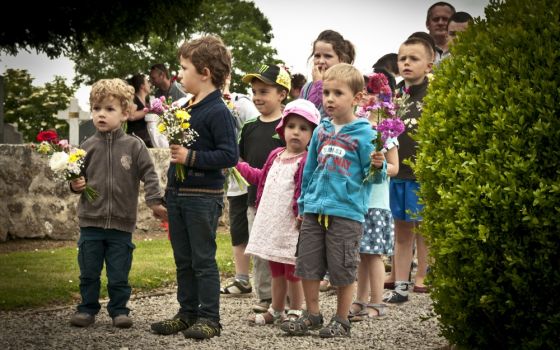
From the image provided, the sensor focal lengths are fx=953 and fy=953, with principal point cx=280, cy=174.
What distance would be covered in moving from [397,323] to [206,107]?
2.12 m

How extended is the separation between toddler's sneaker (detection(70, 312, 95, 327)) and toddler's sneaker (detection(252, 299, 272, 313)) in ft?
4.17

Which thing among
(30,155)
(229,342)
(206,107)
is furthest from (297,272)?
(30,155)

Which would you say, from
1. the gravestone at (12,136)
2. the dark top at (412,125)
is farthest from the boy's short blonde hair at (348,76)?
the gravestone at (12,136)

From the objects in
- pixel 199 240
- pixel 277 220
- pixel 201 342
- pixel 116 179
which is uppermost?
pixel 116 179

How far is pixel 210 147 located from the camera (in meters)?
6.55

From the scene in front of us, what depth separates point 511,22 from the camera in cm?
531

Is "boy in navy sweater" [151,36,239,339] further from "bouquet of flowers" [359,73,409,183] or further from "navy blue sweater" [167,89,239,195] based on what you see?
"bouquet of flowers" [359,73,409,183]

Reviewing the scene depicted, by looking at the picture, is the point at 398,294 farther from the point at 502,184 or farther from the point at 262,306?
the point at 502,184

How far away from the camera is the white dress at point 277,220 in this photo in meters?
6.78

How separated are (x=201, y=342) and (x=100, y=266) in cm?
120

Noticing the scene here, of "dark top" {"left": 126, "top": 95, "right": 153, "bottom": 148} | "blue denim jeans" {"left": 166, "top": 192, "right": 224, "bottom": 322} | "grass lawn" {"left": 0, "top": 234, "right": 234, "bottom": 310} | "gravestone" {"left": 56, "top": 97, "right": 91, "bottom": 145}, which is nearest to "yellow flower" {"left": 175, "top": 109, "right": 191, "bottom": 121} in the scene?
"blue denim jeans" {"left": 166, "top": 192, "right": 224, "bottom": 322}

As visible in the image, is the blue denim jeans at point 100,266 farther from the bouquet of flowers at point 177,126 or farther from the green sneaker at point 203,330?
the bouquet of flowers at point 177,126

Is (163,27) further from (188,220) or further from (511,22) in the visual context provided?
(511,22)

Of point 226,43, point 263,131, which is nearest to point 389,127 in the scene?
point 263,131
